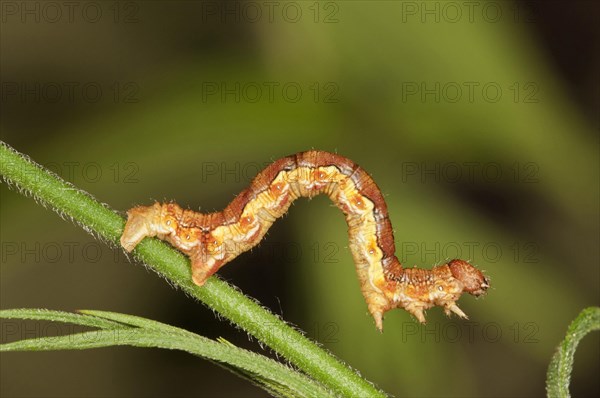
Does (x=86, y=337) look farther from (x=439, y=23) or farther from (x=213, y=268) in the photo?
(x=439, y=23)

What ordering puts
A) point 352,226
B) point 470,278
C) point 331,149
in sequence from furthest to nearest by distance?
1. point 331,149
2. point 352,226
3. point 470,278

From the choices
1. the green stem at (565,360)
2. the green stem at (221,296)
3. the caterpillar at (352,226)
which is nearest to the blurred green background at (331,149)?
the caterpillar at (352,226)

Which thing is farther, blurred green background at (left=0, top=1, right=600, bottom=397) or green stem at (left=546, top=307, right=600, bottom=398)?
blurred green background at (left=0, top=1, right=600, bottom=397)

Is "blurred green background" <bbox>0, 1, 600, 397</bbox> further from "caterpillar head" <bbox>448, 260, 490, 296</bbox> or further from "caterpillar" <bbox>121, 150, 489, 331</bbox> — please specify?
"caterpillar head" <bbox>448, 260, 490, 296</bbox>

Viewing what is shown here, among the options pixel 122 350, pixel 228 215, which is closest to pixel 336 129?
pixel 228 215

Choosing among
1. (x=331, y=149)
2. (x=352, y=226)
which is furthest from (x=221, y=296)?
(x=331, y=149)

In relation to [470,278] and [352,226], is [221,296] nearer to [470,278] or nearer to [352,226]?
[352,226]

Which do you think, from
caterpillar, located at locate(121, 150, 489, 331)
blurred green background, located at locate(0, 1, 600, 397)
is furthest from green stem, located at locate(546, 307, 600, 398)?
blurred green background, located at locate(0, 1, 600, 397)
